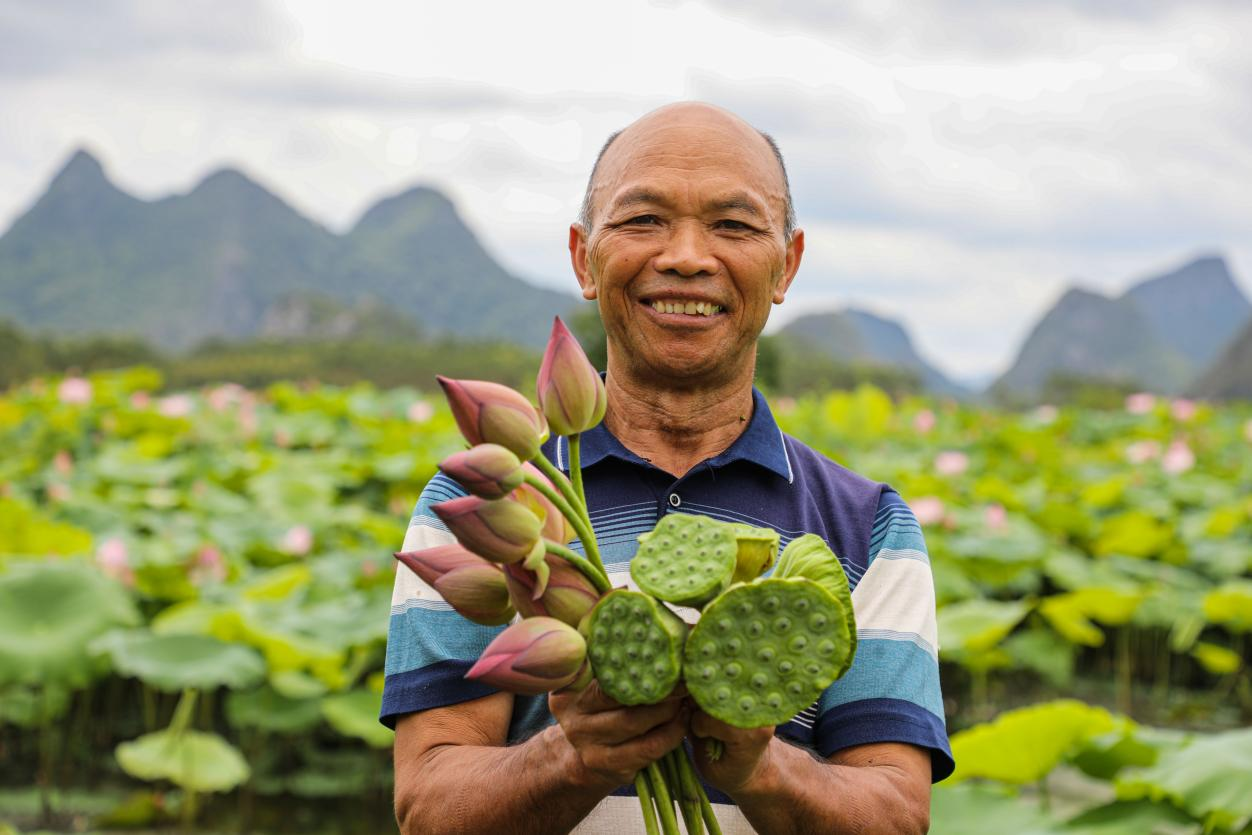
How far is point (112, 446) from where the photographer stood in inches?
281

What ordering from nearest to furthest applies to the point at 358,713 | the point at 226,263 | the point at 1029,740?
the point at 1029,740 < the point at 358,713 < the point at 226,263

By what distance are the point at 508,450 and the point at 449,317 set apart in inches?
3016

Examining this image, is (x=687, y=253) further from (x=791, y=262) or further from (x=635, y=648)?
(x=635, y=648)

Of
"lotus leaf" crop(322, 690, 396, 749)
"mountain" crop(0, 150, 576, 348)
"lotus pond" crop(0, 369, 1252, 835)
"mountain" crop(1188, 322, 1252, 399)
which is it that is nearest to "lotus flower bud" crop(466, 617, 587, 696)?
"lotus pond" crop(0, 369, 1252, 835)

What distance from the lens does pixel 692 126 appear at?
1134 mm

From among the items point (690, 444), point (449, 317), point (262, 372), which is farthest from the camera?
point (449, 317)

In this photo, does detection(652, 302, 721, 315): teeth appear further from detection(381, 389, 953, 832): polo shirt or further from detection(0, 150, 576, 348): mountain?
detection(0, 150, 576, 348): mountain

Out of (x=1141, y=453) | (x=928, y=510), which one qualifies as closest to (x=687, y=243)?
(x=928, y=510)

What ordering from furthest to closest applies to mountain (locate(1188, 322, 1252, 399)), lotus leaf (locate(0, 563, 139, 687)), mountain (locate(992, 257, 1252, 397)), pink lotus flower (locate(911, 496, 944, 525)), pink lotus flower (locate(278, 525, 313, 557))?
1. mountain (locate(992, 257, 1252, 397))
2. mountain (locate(1188, 322, 1252, 399))
3. pink lotus flower (locate(911, 496, 944, 525))
4. pink lotus flower (locate(278, 525, 313, 557))
5. lotus leaf (locate(0, 563, 139, 687))

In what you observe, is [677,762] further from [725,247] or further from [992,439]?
[992,439]

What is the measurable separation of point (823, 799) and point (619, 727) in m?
0.27

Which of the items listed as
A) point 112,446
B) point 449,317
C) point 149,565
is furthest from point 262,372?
point 449,317

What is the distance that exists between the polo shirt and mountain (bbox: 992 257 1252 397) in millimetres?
49645

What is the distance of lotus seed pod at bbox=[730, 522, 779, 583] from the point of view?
778 mm
